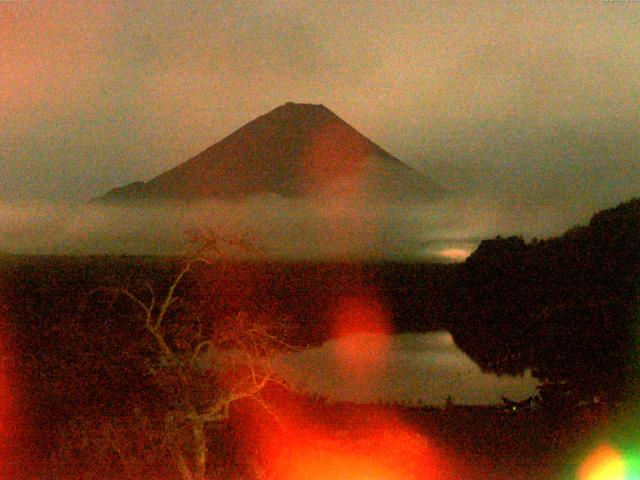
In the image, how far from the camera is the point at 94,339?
7.80 metres

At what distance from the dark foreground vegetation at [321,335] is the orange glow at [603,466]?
26cm

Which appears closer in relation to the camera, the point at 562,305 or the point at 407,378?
the point at 407,378

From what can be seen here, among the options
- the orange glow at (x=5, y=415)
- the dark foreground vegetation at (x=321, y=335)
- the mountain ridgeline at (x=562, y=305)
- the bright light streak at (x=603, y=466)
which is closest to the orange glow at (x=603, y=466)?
the bright light streak at (x=603, y=466)

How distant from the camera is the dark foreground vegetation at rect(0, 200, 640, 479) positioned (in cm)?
546

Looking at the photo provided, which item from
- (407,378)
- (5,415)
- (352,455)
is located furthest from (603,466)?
(407,378)

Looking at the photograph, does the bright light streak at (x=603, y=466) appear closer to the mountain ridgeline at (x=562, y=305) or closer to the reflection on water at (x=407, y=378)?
the mountain ridgeline at (x=562, y=305)

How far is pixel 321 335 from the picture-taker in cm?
1614

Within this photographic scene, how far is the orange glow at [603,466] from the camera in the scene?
532cm

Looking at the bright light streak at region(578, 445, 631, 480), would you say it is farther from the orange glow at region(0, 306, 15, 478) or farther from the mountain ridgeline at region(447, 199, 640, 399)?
the orange glow at region(0, 306, 15, 478)

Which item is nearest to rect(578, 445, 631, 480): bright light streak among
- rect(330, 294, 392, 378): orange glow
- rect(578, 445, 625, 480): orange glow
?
rect(578, 445, 625, 480): orange glow

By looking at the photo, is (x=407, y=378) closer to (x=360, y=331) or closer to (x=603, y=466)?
(x=603, y=466)

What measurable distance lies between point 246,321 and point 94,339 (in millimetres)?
3600

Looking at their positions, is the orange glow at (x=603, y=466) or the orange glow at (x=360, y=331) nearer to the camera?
the orange glow at (x=603, y=466)

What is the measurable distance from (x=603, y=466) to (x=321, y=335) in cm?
1067
